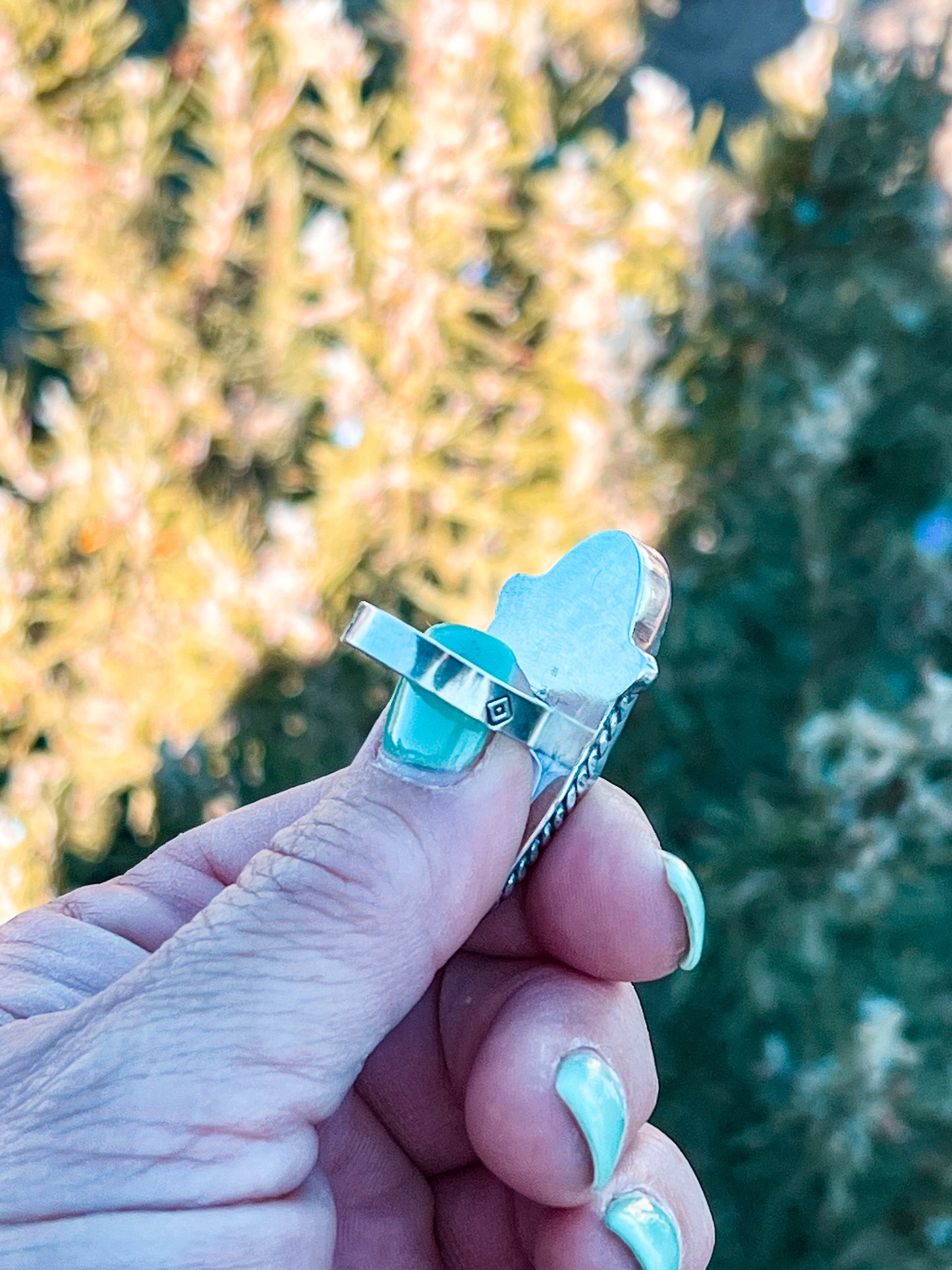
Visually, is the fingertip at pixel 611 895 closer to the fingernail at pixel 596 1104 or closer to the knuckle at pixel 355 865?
the fingernail at pixel 596 1104

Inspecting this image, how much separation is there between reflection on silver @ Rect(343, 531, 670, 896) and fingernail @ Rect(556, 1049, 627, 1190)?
0.18 meters

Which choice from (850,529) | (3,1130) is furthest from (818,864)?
(3,1130)

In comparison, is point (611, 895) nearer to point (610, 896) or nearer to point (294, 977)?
point (610, 896)

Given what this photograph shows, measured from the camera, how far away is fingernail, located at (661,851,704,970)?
2.63ft

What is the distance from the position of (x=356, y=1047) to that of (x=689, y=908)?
0.94 ft

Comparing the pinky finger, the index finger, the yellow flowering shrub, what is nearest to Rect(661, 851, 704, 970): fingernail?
the index finger

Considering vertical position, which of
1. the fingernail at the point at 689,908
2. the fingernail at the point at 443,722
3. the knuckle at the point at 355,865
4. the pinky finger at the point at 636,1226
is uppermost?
the fingernail at the point at 443,722

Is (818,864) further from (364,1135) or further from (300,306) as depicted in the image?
(300,306)

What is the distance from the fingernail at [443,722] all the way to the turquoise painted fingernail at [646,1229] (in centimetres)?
34

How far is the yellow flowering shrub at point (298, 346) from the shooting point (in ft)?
4.15

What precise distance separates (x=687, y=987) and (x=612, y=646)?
66cm

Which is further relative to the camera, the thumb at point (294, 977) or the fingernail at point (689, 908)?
the fingernail at point (689, 908)

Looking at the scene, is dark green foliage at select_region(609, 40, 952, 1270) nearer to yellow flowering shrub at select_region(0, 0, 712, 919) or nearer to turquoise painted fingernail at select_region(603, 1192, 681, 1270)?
yellow flowering shrub at select_region(0, 0, 712, 919)

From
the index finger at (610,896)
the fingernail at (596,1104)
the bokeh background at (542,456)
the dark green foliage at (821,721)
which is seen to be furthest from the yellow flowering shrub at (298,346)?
the fingernail at (596,1104)
